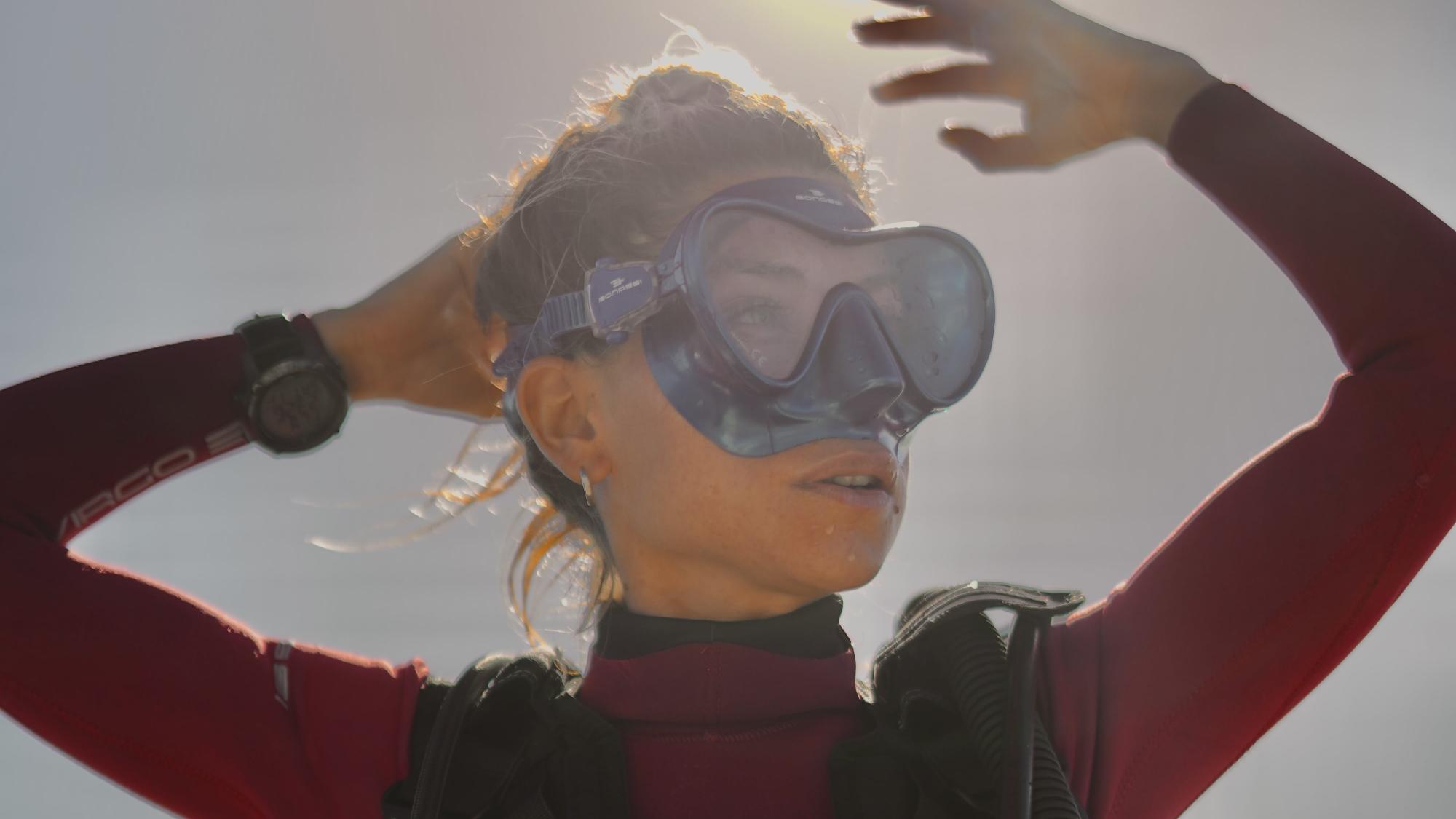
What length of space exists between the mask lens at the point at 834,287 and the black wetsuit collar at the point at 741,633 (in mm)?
402

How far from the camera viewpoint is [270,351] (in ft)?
7.41

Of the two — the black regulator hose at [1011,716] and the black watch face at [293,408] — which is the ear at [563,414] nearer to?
the black watch face at [293,408]

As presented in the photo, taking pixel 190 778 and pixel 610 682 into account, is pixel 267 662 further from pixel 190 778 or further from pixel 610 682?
pixel 610 682

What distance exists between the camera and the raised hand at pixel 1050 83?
184 cm

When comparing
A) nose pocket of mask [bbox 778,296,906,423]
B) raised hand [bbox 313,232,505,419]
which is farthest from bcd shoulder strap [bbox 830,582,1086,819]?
raised hand [bbox 313,232,505,419]

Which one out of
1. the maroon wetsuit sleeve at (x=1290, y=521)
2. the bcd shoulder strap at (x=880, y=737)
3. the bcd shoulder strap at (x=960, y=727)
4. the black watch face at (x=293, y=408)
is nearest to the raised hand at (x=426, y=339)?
the black watch face at (x=293, y=408)

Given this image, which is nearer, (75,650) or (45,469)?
(75,650)

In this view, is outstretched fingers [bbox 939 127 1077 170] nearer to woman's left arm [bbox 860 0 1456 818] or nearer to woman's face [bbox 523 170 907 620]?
woman's left arm [bbox 860 0 1456 818]

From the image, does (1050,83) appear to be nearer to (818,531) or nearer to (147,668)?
(818,531)

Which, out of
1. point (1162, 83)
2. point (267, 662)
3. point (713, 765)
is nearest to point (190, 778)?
point (267, 662)

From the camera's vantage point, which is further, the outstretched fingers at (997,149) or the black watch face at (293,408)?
the black watch face at (293,408)

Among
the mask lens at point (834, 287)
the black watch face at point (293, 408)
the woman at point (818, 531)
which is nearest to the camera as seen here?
the woman at point (818, 531)

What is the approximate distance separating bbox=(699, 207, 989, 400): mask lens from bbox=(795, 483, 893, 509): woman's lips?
0.17 m

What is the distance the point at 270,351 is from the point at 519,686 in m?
0.87
